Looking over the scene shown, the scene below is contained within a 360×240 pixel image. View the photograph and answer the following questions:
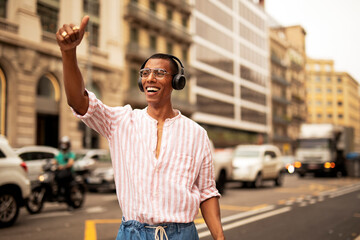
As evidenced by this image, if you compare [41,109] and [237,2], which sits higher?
[237,2]

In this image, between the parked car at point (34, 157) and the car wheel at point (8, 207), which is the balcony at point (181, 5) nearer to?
the parked car at point (34, 157)

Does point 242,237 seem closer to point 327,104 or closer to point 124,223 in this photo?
point 124,223

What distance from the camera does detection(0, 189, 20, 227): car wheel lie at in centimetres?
787

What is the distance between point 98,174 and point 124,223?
44.2ft

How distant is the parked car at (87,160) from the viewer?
1599 centimetres

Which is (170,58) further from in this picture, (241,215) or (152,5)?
(152,5)

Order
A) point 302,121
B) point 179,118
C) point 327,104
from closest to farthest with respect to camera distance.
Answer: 1. point 179,118
2. point 302,121
3. point 327,104

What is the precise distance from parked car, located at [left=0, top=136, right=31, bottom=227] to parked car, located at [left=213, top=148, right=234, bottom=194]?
316 inches

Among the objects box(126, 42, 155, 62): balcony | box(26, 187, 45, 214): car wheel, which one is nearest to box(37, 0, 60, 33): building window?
box(126, 42, 155, 62): balcony

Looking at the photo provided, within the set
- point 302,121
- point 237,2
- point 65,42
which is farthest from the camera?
point 302,121

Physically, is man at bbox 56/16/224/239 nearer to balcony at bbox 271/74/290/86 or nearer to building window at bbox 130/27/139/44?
building window at bbox 130/27/139/44

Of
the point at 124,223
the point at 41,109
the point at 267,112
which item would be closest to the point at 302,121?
the point at 267,112

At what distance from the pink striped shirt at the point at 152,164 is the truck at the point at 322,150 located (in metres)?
25.6

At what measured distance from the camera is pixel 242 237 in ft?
22.7
